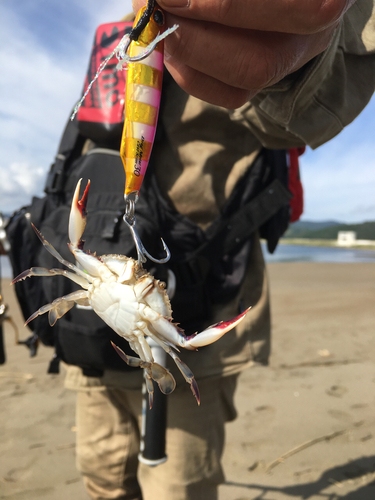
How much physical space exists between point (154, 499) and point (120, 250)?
46.0 inches

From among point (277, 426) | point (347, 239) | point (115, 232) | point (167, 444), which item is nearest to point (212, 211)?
point (115, 232)

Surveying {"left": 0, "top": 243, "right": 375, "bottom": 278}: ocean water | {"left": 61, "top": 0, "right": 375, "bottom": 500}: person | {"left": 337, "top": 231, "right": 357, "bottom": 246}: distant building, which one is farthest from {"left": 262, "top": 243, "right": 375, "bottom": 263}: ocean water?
{"left": 337, "top": 231, "right": 357, "bottom": 246}: distant building

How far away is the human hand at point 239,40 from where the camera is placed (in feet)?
2.21

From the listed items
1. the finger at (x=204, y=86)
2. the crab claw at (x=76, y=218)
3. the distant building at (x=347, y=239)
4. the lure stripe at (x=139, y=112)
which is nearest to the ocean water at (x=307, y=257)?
the crab claw at (x=76, y=218)

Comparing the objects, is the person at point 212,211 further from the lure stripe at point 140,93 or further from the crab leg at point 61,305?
the crab leg at point 61,305

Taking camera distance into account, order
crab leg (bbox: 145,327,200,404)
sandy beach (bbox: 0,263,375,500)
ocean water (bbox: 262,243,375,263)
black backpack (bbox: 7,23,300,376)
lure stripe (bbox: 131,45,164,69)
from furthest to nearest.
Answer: ocean water (bbox: 262,243,375,263), sandy beach (bbox: 0,263,375,500), black backpack (bbox: 7,23,300,376), crab leg (bbox: 145,327,200,404), lure stripe (bbox: 131,45,164,69)

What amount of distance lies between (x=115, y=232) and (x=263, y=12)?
987mm

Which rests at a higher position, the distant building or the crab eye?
the crab eye

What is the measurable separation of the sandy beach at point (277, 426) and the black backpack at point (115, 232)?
1.69 metres

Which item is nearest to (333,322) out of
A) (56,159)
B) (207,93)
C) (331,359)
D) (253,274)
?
(331,359)

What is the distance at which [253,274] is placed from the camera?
192cm

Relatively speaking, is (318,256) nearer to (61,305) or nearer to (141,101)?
(61,305)

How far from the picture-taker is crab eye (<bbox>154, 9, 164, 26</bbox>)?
2.24 feet

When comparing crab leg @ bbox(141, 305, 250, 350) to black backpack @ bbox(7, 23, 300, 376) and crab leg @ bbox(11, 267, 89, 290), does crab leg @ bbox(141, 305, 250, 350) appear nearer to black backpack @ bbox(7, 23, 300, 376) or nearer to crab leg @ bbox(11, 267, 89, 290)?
crab leg @ bbox(11, 267, 89, 290)
